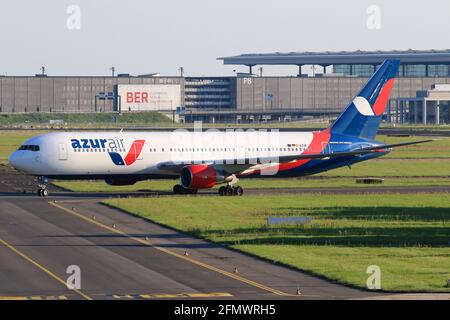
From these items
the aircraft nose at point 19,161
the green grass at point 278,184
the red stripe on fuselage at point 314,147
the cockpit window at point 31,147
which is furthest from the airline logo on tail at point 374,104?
the aircraft nose at point 19,161

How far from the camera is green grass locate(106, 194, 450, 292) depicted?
1884 inches

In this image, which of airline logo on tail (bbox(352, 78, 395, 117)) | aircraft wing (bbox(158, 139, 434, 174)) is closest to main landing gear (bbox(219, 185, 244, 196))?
aircraft wing (bbox(158, 139, 434, 174))

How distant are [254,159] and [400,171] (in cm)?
3123

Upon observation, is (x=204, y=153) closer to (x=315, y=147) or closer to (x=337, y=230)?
(x=315, y=147)

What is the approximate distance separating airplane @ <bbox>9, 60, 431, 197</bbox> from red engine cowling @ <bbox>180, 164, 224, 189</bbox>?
0.07 metres

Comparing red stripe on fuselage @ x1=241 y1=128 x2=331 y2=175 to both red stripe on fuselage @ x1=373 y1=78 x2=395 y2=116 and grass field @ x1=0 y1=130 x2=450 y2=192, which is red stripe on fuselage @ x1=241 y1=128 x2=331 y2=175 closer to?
red stripe on fuselage @ x1=373 y1=78 x2=395 y2=116

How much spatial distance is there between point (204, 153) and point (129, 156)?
5859 millimetres

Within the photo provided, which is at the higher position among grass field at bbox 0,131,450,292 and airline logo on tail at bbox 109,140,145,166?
airline logo on tail at bbox 109,140,145,166

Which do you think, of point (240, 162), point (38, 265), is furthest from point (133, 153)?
point (38, 265)

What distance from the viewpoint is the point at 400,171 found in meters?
112

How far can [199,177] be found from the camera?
81062 mm
